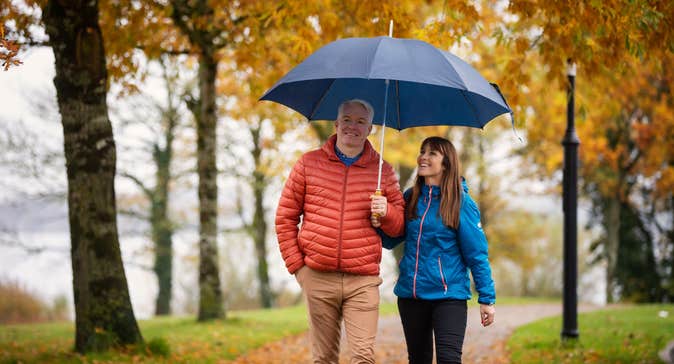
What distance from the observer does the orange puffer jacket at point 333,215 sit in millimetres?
4324

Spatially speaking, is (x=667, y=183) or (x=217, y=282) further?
(x=667, y=183)

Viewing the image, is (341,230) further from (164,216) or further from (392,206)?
(164,216)

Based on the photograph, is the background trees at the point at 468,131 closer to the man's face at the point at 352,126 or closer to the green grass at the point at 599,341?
the man's face at the point at 352,126

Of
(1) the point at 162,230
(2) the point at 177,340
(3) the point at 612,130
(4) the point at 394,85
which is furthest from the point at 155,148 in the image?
(4) the point at 394,85

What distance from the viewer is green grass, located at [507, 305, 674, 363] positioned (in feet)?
26.6

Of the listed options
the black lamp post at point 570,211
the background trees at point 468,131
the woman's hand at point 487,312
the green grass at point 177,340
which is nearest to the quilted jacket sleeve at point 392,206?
the woman's hand at point 487,312

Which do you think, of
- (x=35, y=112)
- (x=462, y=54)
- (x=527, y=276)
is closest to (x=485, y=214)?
(x=527, y=276)

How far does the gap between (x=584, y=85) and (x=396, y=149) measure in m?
5.02

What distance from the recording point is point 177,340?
9.80 meters

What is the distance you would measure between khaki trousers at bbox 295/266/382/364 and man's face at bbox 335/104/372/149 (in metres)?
0.85

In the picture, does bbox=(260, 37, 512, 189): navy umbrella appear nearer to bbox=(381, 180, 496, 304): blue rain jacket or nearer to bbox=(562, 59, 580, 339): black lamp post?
bbox=(381, 180, 496, 304): blue rain jacket

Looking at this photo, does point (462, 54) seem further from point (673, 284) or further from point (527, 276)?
point (527, 276)

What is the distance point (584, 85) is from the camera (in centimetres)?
1622

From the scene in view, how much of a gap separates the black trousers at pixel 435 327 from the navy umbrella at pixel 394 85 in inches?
50.8
